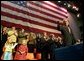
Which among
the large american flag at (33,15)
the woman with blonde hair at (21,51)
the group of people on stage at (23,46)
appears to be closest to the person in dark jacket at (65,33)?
the large american flag at (33,15)

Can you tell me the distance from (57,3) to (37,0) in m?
0.66

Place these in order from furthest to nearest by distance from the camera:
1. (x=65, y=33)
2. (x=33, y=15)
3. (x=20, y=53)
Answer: (x=65, y=33) < (x=33, y=15) < (x=20, y=53)

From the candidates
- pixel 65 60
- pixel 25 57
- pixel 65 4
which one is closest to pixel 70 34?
pixel 65 4

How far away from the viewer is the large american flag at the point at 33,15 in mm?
4283

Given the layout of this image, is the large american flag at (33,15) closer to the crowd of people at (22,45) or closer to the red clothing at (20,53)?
the crowd of people at (22,45)

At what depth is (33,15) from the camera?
4.91 meters

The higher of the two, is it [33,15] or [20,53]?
[33,15]

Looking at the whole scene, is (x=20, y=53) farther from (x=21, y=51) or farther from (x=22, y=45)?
(x=22, y=45)

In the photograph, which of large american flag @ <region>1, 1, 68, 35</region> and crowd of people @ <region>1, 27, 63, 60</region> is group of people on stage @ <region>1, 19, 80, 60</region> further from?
large american flag @ <region>1, 1, 68, 35</region>

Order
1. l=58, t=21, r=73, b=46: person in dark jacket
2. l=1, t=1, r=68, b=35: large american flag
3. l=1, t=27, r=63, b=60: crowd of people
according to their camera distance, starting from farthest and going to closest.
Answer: l=58, t=21, r=73, b=46: person in dark jacket, l=1, t=1, r=68, b=35: large american flag, l=1, t=27, r=63, b=60: crowd of people

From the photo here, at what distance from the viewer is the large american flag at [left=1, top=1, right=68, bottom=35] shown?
428cm

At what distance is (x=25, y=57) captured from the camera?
3.68 meters

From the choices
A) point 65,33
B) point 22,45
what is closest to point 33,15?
point 65,33

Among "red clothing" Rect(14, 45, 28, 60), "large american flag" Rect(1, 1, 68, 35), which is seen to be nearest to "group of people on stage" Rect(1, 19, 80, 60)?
"red clothing" Rect(14, 45, 28, 60)
